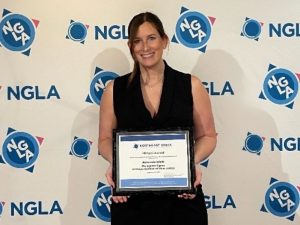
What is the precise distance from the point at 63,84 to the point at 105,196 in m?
0.60

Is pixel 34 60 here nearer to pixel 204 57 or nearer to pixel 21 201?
pixel 21 201

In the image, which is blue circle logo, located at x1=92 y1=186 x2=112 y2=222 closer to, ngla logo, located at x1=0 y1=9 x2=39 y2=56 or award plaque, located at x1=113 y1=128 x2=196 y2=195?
award plaque, located at x1=113 y1=128 x2=196 y2=195

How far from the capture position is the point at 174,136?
147cm

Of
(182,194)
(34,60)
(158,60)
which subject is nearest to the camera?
(182,194)

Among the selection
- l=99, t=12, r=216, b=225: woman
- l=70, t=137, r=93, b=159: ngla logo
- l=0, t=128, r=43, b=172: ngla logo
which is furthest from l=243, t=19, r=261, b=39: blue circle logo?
l=0, t=128, r=43, b=172: ngla logo

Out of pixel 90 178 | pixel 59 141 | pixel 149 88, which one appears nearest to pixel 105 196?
pixel 90 178

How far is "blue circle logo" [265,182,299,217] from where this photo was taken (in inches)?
82.2

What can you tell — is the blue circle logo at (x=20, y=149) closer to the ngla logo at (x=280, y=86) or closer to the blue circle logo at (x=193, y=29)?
the blue circle logo at (x=193, y=29)

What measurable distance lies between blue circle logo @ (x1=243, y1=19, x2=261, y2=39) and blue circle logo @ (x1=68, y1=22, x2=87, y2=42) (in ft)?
2.62

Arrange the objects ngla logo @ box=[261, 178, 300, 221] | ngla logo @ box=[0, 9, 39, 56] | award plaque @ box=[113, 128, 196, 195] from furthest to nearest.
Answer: ngla logo @ box=[261, 178, 300, 221], ngla logo @ box=[0, 9, 39, 56], award plaque @ box=[113, 128, 196, 195]

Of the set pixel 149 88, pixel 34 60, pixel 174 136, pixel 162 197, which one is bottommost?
pixel 162 197

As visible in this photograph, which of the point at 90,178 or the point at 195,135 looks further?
the point at 90,178

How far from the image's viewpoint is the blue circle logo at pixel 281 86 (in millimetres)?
2039

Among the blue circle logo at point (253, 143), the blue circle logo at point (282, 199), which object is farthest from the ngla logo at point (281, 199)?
the blue circle logo at point (253, 143)
